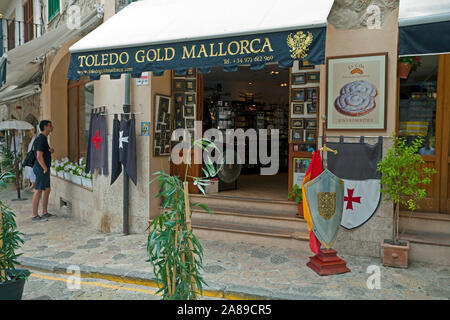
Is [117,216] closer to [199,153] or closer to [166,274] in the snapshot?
[199,153]

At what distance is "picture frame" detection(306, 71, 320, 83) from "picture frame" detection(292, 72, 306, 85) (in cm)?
7

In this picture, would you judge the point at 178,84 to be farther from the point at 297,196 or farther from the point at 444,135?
the point at 444,135

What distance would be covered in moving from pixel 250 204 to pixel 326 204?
6.96ft

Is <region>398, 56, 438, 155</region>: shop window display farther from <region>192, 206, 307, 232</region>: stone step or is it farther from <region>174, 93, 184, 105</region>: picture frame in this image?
<region>174, 93, 184, 105</region>: picture frame

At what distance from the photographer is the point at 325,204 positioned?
4754 millimetres

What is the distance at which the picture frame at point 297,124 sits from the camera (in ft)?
21.2

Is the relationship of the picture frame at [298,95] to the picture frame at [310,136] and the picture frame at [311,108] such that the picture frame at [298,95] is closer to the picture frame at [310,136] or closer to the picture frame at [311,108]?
the picture frame at [311,108]

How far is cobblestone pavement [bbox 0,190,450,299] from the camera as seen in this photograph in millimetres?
4184

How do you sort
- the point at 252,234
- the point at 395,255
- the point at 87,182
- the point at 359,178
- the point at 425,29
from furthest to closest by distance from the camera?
the point at 87,182 < the point at 252,234 < the point at 359,178 < the point at 395,255 < the point at 425,29

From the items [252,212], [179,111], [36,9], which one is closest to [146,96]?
[179,111]

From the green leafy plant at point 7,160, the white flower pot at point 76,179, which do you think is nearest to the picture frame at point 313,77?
the white flower pot at point 76,179

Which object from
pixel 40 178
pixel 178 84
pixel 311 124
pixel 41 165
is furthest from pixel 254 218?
pixel 40 178

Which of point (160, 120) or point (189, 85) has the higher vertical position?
point (189, 85)
